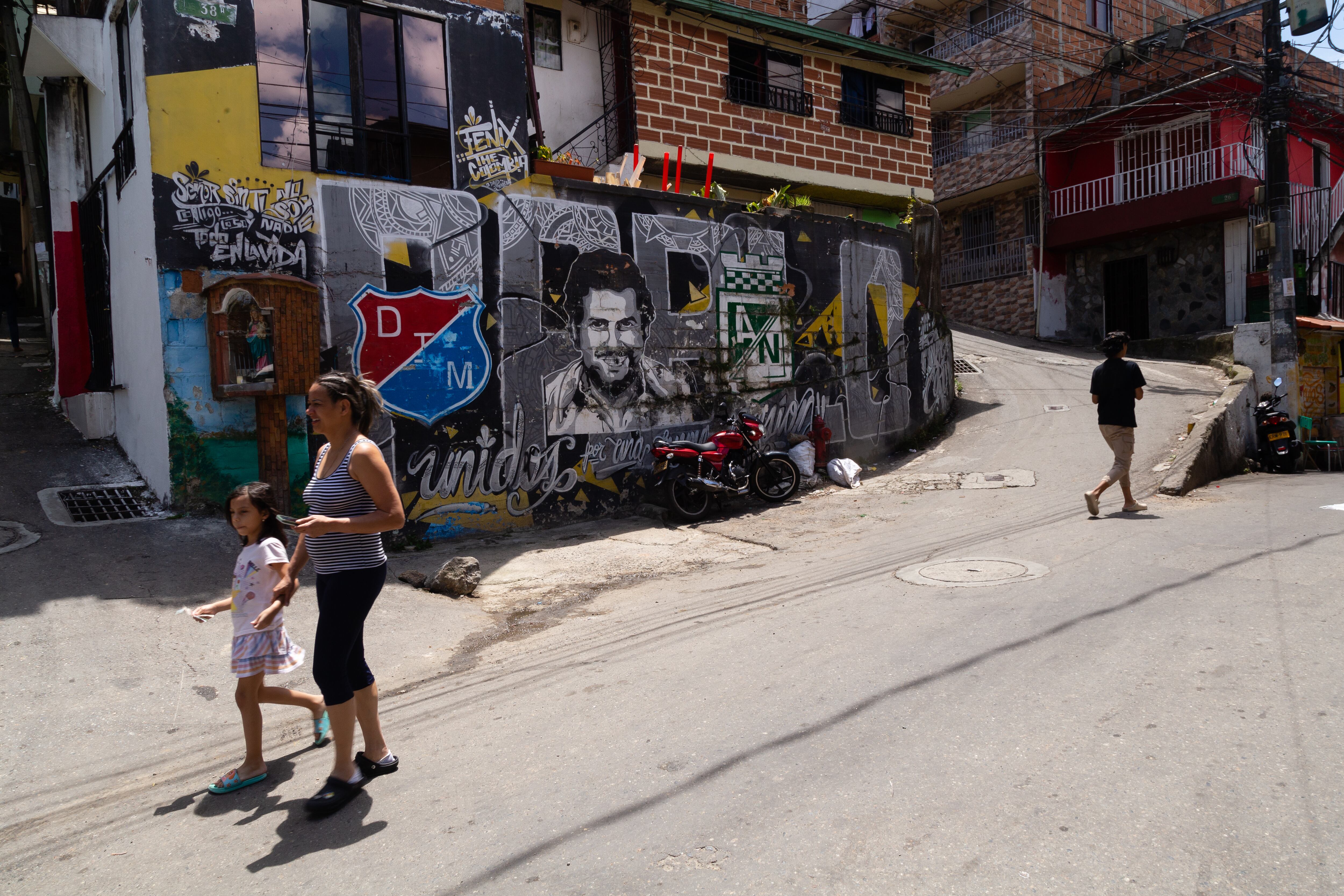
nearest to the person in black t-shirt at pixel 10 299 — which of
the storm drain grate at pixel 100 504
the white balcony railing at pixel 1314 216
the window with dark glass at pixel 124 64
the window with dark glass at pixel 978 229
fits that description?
the window with dark glass at pixel 124 64

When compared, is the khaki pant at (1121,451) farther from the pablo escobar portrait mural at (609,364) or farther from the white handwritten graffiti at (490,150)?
the white handwritten graffiti at (490,150)

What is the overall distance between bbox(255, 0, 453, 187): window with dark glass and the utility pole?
11.7 metres

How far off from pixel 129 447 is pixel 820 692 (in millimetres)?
8424

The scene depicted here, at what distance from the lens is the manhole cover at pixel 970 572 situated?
610 centimetres

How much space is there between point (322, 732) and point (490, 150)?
679 centimetres

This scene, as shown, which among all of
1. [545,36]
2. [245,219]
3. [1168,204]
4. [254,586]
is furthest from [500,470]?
[1168,204]

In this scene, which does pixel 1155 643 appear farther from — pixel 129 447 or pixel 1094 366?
pixel 1094 366

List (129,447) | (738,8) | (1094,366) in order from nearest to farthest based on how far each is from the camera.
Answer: (129,447) → (738,8) → (1094,366)

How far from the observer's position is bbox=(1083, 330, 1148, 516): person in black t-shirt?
8.25m

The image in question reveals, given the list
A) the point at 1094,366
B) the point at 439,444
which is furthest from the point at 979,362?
the point at 439,444

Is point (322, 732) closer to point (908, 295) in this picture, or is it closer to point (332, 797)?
point (332, 797)

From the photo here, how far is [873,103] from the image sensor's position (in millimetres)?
18312

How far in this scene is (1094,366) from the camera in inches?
713

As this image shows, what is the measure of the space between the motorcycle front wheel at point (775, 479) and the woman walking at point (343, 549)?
7.08 m
